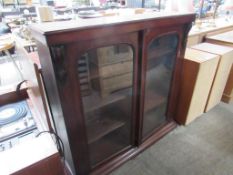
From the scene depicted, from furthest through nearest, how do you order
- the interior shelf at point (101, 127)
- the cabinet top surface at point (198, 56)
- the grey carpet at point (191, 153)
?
1. the cabinet top surface at point (198, 56)
2. the grey carpet at point (191, 153)
3. the interior shelf at point (101, 127)

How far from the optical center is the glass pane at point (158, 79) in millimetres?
1321

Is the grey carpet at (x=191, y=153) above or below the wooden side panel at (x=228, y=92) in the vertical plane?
below

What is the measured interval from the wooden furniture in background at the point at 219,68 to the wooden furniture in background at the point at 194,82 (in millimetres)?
82

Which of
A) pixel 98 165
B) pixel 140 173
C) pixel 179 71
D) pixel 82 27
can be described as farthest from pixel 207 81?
pixel 82 27

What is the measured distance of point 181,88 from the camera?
1.73m

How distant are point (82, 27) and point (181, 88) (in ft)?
4.27

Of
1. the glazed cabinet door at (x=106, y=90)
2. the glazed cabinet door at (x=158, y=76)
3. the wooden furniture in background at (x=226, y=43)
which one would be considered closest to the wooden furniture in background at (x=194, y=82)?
the glazed cabinet door at (x=158, y=76)

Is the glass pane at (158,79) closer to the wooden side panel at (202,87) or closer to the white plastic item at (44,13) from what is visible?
the wooden side panel at (202,87)

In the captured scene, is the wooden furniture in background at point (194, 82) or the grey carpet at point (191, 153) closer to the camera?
the grey carpet at point (191, 153)

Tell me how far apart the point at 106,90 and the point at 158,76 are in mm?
562

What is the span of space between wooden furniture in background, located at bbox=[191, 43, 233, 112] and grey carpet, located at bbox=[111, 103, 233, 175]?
0.90 feet

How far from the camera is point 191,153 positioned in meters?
1.57

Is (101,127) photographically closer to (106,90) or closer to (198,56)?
(106,90)

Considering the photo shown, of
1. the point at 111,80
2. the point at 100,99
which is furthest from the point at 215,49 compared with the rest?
the point at 100,99
